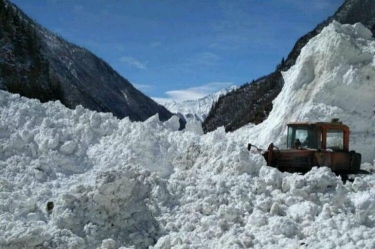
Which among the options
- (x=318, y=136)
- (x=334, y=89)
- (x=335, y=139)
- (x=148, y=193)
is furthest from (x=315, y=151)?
(x=334, y=89)

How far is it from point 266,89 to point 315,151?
80.7 m

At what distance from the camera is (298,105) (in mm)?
17875

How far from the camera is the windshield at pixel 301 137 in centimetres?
1169

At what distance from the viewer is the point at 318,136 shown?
11578 mm

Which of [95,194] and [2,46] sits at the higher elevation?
[2,46]

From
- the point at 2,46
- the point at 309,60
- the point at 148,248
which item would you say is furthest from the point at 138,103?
the point at 148,248

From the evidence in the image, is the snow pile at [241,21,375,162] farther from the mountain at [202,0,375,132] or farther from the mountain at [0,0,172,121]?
the mountain at [202,0,375,132]

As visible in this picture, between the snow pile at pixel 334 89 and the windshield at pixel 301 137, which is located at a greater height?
the snow pile at pixel 334 89

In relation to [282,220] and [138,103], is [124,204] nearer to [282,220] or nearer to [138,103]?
A: [282,220]

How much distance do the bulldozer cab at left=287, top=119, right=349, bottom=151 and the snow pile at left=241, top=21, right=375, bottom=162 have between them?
3.92 m

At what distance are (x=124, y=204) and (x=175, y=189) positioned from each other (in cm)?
124

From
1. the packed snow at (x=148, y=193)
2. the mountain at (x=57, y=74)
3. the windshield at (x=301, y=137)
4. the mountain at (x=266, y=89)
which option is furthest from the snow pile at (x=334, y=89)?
the mountain at (x=266, y=89)

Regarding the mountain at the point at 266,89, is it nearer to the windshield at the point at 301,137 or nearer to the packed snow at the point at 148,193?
the windshield at the point at 301,137

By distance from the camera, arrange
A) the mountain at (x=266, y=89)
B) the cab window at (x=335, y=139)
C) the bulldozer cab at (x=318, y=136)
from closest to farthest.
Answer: the bulldozer cab at (x=318, y=136) < the cab window at (x=335, y=139) < the mountain at (x=266, y=89)
